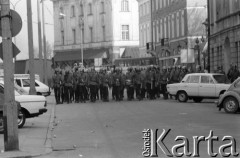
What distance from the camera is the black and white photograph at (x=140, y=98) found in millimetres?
13172

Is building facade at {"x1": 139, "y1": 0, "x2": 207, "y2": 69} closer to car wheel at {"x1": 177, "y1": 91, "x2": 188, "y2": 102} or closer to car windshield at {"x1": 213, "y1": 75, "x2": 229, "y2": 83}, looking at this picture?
car wheel at {"x1": 177, "y1": 91, "x2": 188, "y2": 102}

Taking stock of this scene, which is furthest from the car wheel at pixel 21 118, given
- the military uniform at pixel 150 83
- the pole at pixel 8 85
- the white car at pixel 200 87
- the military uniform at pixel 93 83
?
the military uniform at pixel 150 83

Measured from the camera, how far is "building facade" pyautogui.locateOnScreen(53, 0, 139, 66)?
87.2 metres

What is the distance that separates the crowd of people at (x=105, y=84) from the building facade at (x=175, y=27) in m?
24.1

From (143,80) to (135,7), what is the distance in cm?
5784

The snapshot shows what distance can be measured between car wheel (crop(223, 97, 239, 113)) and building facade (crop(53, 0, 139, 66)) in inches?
2406

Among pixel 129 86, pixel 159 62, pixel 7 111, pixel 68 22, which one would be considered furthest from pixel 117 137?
pixel 68 22

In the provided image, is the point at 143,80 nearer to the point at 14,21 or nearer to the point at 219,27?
the point at 219,27

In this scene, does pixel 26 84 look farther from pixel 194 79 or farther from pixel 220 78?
pixel 220 78

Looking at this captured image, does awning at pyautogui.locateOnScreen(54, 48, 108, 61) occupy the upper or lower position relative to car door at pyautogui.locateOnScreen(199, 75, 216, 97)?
upper

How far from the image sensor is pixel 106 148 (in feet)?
43.7

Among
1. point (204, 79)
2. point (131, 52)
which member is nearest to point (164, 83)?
point (204, 79)

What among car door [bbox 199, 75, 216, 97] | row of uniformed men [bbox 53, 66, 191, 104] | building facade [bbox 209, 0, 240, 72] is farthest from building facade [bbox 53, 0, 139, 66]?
car door [bbox 199, 75, 216, 97]

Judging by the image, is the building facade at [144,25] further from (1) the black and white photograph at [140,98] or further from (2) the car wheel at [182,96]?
(2) the car wheel at [182,96]
